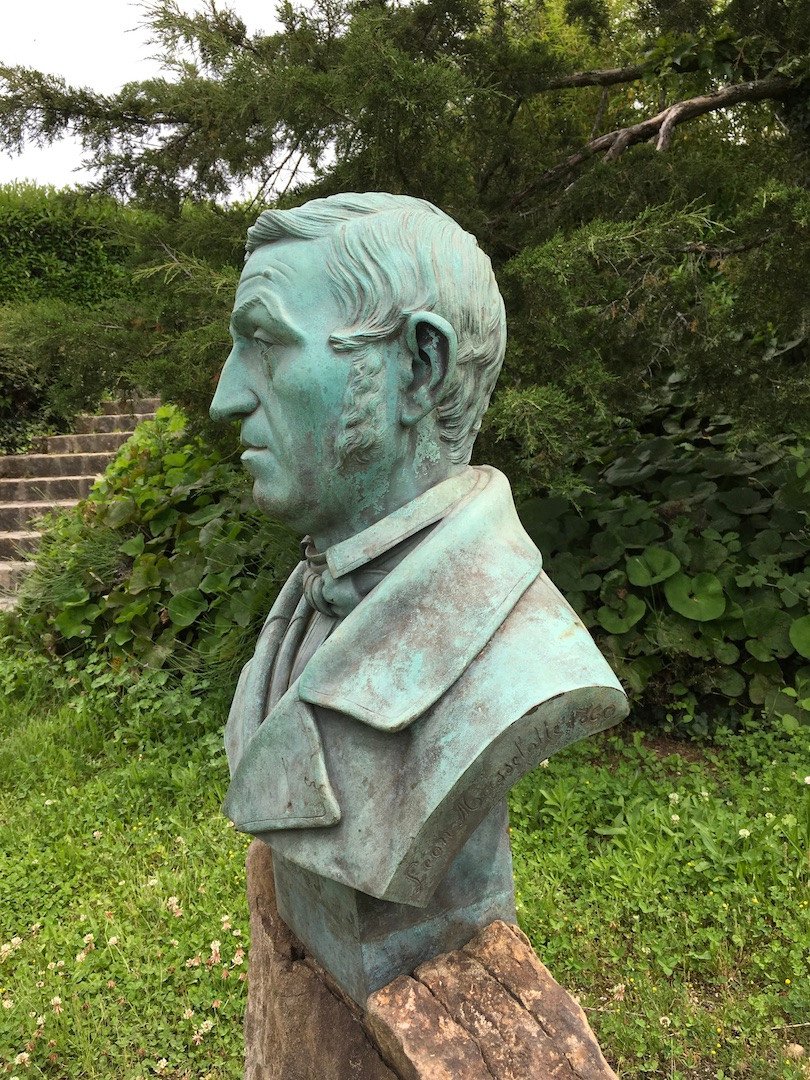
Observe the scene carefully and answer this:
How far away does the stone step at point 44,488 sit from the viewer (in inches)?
281

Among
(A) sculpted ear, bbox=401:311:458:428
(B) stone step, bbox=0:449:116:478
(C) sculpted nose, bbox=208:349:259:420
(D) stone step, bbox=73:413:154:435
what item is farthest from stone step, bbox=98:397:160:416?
(A) sculpted ear, bbox=401:311:458:428

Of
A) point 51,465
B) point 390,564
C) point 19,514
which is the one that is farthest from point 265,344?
point 51,465

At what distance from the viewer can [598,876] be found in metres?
2.76

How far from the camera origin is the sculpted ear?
49.4 inches

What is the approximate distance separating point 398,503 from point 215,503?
369 centimetres

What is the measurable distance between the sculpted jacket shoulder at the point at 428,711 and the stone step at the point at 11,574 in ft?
15.5

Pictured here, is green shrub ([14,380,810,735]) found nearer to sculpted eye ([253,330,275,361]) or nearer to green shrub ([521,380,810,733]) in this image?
green shrub ([521,380,810,733])

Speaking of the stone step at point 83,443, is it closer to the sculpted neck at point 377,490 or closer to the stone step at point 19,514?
the stone step at point 19,514

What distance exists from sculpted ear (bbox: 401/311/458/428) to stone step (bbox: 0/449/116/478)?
6715mm

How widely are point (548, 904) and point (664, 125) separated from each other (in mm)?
3127

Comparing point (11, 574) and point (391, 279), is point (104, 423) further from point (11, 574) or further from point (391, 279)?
point (391, 279)

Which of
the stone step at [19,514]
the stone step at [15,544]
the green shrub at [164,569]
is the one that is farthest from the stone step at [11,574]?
the stone step at [19,514]

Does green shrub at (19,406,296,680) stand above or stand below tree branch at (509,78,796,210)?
below

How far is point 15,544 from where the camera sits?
6.39 meters
